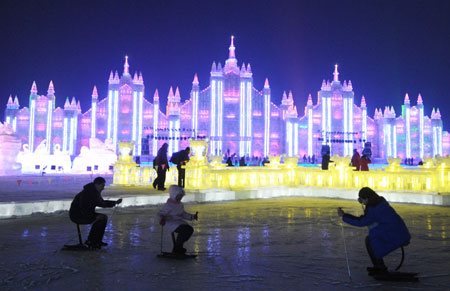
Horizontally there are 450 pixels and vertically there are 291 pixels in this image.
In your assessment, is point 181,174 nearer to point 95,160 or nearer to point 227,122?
point 95,160

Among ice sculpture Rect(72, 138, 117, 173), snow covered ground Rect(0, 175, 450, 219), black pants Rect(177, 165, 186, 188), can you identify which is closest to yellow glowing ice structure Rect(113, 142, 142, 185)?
snow covered ground Rect(0, 175, 450, 219)

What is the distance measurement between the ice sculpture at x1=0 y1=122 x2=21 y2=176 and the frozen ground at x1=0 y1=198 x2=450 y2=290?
17.2 m

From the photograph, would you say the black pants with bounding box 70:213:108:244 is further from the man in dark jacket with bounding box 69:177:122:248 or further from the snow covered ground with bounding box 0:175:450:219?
the snow covered ground with bounding box 0:175:450:219

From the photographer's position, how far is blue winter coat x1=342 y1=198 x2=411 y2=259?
427cm

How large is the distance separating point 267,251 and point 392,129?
176 feet

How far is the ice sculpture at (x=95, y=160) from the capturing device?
29.6 m

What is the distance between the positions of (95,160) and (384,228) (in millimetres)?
27916

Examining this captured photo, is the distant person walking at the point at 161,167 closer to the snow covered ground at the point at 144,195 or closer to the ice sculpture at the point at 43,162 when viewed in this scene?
the snow covered ground at the point at 144,195

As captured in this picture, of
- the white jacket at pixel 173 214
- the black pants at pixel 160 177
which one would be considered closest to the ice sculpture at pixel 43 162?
the black pants at pixel 160 177

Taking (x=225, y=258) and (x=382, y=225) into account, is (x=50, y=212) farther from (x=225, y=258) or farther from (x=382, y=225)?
(x=382, y=225)

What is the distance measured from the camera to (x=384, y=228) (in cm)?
433

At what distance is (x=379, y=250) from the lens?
436 cm

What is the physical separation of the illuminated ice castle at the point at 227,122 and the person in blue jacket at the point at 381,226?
1763 inches

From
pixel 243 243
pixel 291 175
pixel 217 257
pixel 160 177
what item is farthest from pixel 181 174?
pixel 217 257
